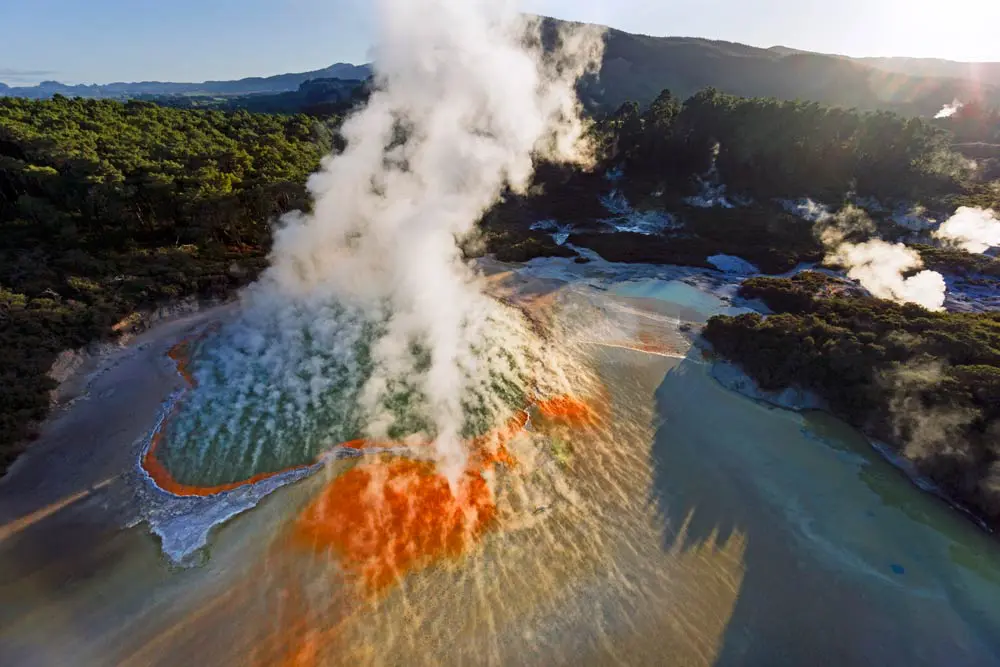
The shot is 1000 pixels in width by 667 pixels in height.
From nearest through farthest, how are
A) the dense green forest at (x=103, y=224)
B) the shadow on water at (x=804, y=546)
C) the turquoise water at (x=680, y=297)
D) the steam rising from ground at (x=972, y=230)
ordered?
the shadow on water at (x=804, y=546)
the dense green forest at (x=103, y=224)
the turquoise water at (x=680, y=297)
the steam rising from ground at (x=972, y=230)

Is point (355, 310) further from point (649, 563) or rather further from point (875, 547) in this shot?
point (875, 547)

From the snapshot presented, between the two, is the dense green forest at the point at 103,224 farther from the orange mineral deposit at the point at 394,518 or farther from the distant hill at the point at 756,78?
the distant hill at the point at 756,78

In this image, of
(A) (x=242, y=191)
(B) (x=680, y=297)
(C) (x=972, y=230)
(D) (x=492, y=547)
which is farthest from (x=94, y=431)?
(C) (x=972, y=230)

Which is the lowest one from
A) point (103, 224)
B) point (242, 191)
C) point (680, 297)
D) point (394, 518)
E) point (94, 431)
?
point (680, 297)

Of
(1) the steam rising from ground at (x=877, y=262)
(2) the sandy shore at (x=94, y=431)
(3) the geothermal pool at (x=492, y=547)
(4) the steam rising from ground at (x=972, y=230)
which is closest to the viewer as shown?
(3) the geothermal pool at (x=492, y=547)

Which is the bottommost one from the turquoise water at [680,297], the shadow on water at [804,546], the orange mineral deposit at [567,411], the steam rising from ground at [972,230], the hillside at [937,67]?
the turquoise water at [680,297]

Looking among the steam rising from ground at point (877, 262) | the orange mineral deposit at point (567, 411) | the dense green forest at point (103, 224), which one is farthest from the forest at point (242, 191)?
the orange mineral deposit at point (567, 411)

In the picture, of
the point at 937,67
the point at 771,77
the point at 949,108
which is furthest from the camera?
the point at 937,67

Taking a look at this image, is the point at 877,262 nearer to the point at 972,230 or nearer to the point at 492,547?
the point at 972,230

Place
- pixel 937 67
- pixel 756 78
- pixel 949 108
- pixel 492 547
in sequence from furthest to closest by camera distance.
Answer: pixel 937 67 < pixel 756 78 < pixel 949 108 < pixel 492 547
